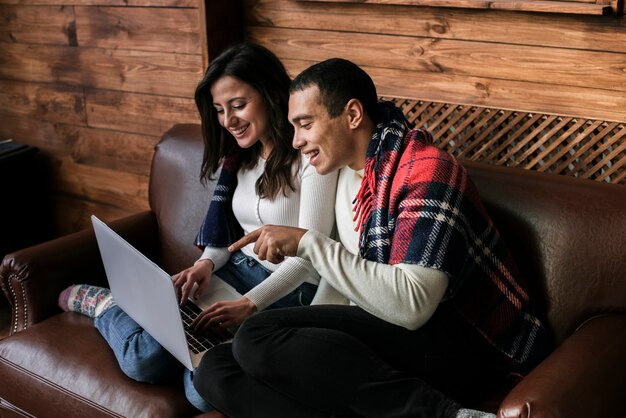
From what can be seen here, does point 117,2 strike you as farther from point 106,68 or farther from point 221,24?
point 221,24

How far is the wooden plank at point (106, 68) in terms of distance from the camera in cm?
301

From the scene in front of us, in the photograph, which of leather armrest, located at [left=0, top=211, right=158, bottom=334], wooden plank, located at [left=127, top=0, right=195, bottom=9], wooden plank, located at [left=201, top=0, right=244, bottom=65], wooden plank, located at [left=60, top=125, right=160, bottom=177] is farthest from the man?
wooden plank, located at [left=60, top=125, right=160, bottom=177]

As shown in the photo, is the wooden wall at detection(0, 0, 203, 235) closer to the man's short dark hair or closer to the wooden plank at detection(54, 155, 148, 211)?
the wooden plank at detection(54, 155, 148, 211)

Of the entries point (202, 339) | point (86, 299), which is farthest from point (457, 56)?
point (86, 299)

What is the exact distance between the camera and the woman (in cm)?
197

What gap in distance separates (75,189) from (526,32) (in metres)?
2.08

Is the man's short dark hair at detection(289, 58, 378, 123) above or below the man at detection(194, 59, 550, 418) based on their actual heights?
above

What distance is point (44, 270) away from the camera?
7.32 ft

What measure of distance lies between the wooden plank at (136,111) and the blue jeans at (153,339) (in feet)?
3.19

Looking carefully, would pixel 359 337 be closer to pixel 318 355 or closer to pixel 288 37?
pixel 318 355

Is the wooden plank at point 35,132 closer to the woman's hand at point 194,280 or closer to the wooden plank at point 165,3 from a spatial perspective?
the wooden plank at point 165,3

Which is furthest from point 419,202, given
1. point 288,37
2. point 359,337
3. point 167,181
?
point 288,37

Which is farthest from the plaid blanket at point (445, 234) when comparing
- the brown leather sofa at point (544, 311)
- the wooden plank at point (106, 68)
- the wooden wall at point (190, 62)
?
the wooden plank at point (106, 68)

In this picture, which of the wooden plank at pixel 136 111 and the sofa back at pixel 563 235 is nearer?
the sofa back at pixel 563 235
